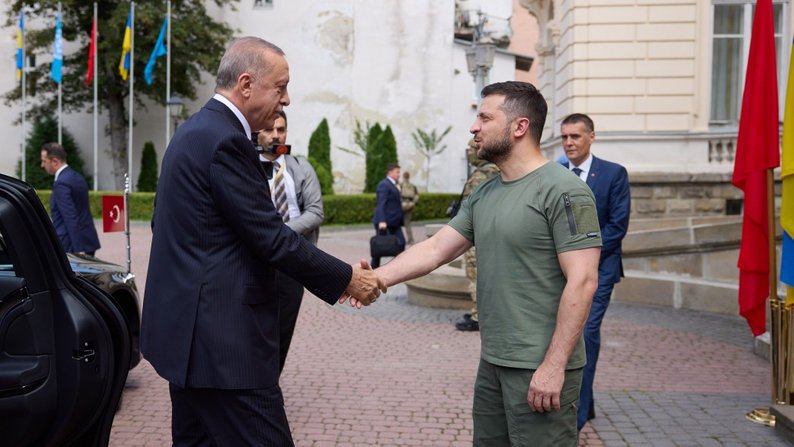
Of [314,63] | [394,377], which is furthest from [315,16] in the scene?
[394,377]

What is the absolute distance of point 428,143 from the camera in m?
37.8

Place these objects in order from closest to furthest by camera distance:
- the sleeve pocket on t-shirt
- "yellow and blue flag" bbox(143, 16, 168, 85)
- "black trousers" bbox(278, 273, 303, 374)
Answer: the sleeve pocket on t-shirt < "black trousers" bbox(278, 273, 303, 374) < "yellow and blue flag" bbox(143, 16, 168, 85)

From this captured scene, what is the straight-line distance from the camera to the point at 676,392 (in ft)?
22.2

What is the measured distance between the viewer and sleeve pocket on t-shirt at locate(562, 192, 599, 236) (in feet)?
10.2

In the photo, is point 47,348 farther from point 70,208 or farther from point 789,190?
point 70,208

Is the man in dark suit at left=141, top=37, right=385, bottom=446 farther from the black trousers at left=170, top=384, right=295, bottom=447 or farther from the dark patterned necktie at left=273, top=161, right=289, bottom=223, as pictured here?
the dark patterned necktie at left=273, top=161, right=289, bottom=223

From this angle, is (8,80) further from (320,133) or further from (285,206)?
(285,206)

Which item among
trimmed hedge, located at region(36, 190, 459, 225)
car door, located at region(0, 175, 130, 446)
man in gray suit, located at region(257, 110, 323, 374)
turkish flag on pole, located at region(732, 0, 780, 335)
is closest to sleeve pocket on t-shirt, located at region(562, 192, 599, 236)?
car door, located at region(0, 175, 130, 446)

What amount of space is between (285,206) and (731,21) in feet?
41.1

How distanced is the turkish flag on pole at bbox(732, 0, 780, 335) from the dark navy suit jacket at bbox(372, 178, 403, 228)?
367 inches

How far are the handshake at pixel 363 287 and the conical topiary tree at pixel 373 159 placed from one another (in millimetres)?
33319

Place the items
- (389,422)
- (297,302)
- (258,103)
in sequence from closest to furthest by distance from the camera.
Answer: (258,103), (297,302), (389,422)

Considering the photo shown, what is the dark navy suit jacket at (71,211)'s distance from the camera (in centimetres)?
886

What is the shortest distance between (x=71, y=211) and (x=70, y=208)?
0.04 m
